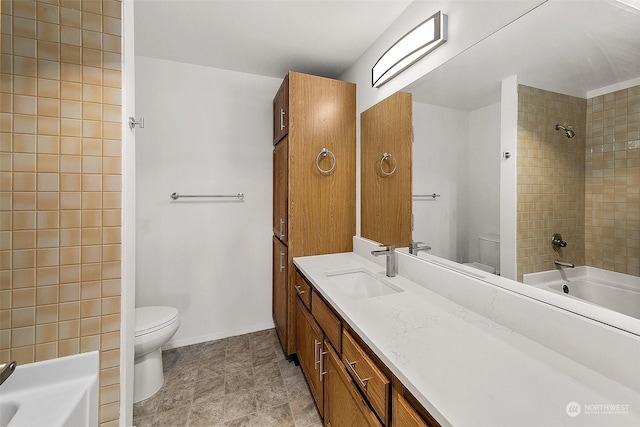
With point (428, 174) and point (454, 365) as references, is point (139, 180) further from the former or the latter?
point (454, 365)

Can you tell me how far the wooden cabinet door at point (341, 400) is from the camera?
3.14ft

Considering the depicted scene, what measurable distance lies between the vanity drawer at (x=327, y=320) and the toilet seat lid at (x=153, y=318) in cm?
105

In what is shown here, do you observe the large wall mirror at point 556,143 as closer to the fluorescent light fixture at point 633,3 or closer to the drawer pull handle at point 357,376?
the fluorescent light fixture at point 633,3

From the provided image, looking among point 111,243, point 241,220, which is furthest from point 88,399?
point 241,220

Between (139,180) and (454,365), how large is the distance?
8.04 ft

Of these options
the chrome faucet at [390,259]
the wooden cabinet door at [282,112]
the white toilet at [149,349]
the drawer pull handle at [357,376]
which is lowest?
the white toilet at [149,349]

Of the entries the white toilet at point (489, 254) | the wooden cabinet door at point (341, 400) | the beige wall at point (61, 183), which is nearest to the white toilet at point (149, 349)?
the beige wall at point (61, 183)

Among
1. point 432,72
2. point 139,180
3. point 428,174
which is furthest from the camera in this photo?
point 139,180

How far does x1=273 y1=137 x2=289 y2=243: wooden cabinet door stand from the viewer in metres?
2.03

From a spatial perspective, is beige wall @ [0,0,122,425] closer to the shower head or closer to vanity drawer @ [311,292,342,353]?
vanity drawer @ [311,292,342,353]

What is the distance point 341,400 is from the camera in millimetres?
1144

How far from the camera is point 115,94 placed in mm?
977

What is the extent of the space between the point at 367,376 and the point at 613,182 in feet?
3.26
